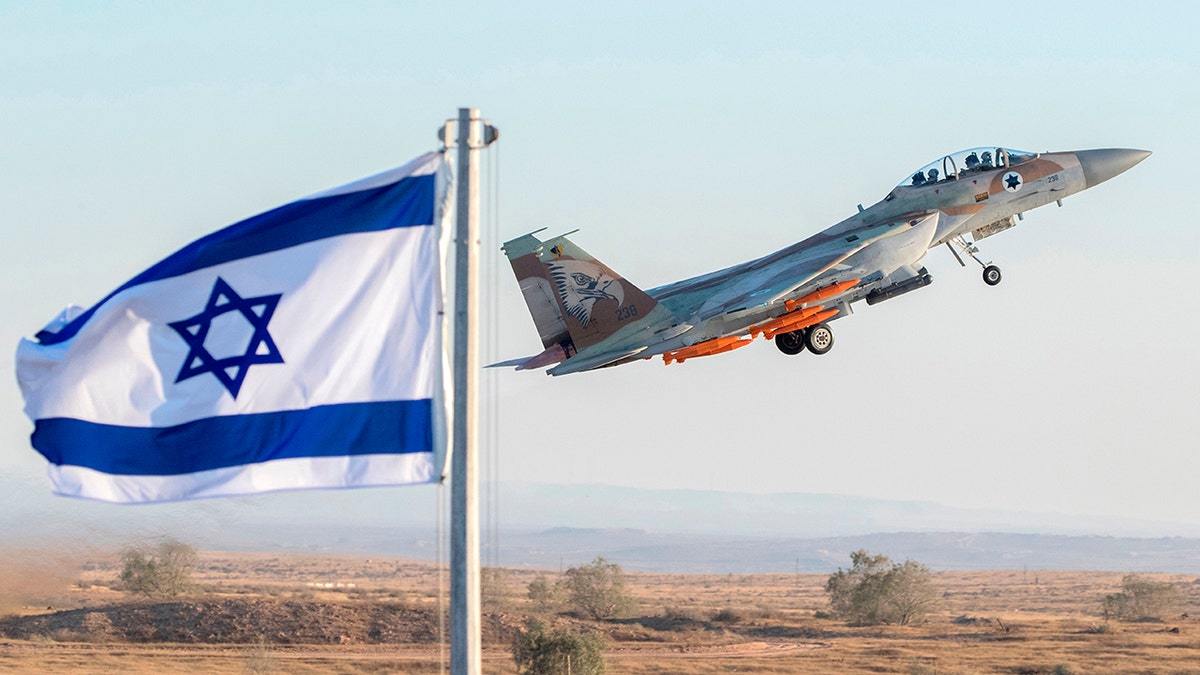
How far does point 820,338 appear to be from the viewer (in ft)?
146

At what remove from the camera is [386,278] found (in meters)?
12.2

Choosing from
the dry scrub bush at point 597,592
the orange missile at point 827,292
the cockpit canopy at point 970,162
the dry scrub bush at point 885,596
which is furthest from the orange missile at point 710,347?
the dry scrub bush at point 885,596

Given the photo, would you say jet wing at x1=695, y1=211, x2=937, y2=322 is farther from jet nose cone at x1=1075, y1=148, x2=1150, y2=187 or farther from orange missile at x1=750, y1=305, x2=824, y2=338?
jet nose cone at x1=1075, y1=148, x2=1150, y2=187

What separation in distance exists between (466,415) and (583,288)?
33092mm

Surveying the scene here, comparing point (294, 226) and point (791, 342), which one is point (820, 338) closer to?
point (791, 342)

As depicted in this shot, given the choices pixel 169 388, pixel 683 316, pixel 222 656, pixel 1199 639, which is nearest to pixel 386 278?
pixel 169 388

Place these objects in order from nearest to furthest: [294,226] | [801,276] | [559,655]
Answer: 1. [294,226]
2. [801,276]
3. [559,655]

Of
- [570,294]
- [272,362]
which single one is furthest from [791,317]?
Answer: [272,362]

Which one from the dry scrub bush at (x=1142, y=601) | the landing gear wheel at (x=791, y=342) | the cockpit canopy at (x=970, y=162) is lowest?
the dry scrub bush at (x=1142, y=601)

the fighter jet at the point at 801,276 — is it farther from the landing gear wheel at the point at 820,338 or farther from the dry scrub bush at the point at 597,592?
the dry scrub bush at the point at 597,592

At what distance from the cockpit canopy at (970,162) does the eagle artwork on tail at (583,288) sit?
31.5 ft

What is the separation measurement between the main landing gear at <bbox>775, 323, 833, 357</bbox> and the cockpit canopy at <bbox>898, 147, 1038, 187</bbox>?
5.19 m

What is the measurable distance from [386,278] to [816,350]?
33577mm

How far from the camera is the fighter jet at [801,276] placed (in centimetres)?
4297
